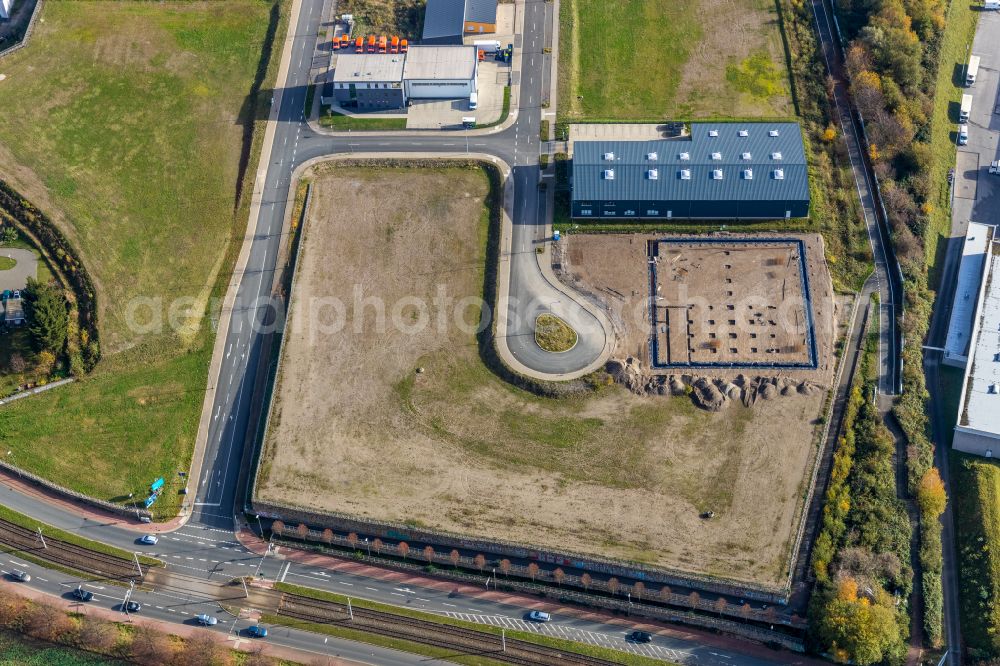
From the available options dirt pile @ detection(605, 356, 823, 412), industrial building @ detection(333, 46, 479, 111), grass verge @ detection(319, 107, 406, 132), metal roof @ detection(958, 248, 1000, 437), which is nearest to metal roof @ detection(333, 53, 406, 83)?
industrial building @ detection(333, 46, 479, 111)

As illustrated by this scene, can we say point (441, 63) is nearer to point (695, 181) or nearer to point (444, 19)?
point (444, 19)

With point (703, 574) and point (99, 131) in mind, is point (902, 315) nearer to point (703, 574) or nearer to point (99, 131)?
point (703, 574)

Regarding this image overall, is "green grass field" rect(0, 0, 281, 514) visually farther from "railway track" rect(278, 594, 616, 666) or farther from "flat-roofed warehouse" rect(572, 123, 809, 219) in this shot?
"flat-roofed warehouse" rect(572, 123, 809, 219)

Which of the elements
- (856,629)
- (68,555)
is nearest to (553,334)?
(856,629)

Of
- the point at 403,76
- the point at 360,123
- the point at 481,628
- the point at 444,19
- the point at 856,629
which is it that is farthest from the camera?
the point at 444,19

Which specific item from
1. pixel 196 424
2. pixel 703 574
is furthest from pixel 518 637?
pixel 196 424

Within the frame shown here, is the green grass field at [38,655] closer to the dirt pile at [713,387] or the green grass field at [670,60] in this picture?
the dirt pile at [713,387]
